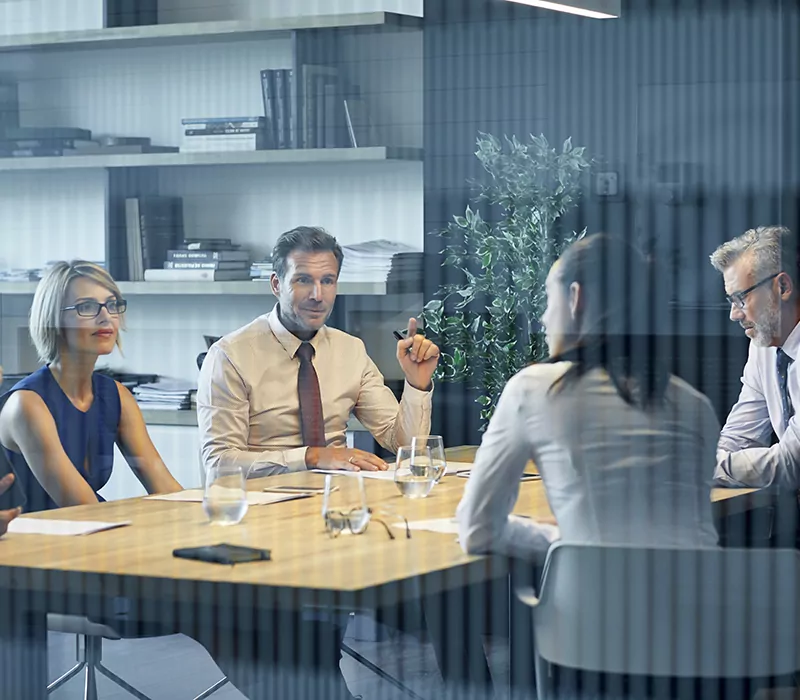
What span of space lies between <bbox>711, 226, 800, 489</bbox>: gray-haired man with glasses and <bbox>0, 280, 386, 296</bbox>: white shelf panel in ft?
1.41

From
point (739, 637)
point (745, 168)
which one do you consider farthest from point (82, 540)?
point (745, 168)

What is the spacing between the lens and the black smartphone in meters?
1.61

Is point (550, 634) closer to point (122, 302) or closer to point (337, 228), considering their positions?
point (337, 228)

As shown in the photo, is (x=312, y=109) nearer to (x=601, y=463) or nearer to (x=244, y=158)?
(x=244, y=158)

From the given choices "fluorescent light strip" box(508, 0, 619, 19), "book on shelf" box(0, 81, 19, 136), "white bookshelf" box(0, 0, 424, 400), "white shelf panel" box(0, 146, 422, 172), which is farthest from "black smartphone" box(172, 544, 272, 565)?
"fluorescent light strip" box(508, 0, 619, 19)

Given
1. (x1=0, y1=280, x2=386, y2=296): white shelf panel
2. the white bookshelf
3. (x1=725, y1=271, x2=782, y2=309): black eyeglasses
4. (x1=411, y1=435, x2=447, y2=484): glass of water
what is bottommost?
(x1=411, y1=435, x2=447, y2=484): glass of water

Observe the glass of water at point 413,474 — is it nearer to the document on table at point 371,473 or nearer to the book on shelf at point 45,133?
the document on table at point 371,473

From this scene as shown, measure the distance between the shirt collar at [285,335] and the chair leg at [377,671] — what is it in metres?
0.45

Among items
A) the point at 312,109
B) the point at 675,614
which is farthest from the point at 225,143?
the point at 675,614

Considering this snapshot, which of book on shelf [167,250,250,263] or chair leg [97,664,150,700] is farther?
chair leg [97,664,150,700]

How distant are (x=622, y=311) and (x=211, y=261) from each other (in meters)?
0.54

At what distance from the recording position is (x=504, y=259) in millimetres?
1453

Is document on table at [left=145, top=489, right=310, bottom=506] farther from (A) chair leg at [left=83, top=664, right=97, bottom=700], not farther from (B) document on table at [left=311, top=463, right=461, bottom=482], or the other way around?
(A) chair leg at [left=83, top=664, right=97, bottom=700]

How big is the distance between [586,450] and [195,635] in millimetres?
557
